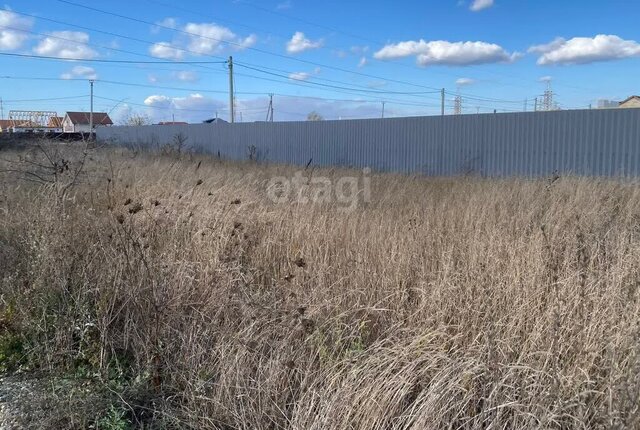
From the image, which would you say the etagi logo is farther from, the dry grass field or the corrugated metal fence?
the corrugated metal fence

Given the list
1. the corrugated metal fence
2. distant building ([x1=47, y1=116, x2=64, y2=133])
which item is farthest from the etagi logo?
distant building ([x1=47, y1=116, x2=64, y2=133])

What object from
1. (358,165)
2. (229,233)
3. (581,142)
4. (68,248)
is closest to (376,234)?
(229,233)

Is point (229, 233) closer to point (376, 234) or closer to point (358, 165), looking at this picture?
point (376, 234)

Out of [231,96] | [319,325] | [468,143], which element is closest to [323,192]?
[319,325]

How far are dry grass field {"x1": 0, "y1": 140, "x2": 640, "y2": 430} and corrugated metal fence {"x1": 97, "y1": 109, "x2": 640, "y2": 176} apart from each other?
286 inches

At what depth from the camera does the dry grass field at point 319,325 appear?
81.8 inches

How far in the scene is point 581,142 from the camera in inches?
431

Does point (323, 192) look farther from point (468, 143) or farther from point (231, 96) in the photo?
point (231, 96)

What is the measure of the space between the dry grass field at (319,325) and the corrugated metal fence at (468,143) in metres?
7.25

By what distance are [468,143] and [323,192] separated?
6.66 meters

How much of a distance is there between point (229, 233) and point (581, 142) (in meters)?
9.60

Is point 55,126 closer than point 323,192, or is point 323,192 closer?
point 323,192

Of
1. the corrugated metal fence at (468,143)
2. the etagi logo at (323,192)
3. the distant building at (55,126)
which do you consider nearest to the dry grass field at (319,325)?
the etagi logo at (323,192)

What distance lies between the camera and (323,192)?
7855 mm
